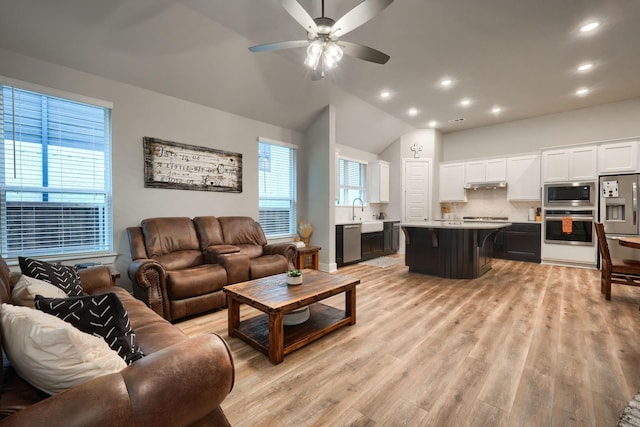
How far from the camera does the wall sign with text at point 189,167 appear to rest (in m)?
3.71

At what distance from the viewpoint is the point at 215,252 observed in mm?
3510

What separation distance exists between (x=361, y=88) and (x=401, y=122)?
7.30 ft

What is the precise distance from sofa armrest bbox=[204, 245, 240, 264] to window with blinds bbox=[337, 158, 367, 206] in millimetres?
3439

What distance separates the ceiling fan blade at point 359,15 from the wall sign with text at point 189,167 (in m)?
2.67

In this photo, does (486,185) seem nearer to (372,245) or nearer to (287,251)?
(372,245)

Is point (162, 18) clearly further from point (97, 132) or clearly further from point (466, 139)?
point (466, 139)

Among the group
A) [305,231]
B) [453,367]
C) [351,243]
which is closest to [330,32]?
[453,367]

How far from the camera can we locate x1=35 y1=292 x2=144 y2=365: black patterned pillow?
1.16 metres

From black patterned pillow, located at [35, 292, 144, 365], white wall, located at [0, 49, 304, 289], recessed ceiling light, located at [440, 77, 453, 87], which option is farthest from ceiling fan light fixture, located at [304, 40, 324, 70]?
recessed ceiling light, located at [440, 77, 453, 87]

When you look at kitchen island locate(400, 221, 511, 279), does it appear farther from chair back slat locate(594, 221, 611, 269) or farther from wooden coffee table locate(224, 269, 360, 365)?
wooden coffee table locate(224, 269, 360, 365)

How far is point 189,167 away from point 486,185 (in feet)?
20.7

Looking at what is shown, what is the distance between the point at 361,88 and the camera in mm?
4852

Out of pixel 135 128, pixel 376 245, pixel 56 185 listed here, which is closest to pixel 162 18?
pixel 135 128

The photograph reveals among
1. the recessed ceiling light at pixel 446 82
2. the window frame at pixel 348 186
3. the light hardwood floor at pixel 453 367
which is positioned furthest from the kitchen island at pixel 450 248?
the recessed ceiling light at pixel 446 82
